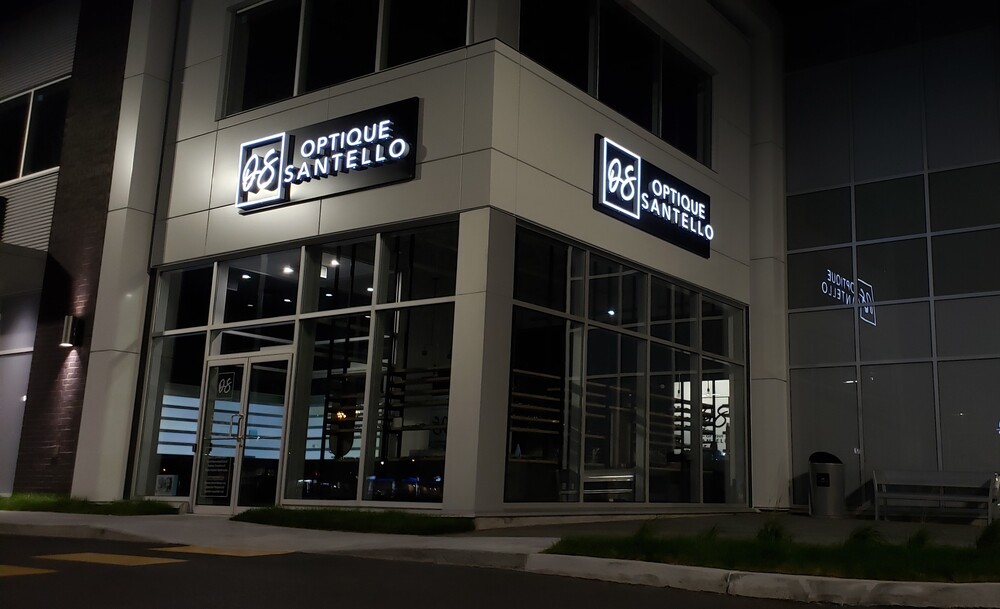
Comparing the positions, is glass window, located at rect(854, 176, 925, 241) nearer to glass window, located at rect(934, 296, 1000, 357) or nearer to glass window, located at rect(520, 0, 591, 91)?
glass window, located at rect(934, 296, 1000, 357)

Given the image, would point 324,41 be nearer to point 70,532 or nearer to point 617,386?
point 617,386

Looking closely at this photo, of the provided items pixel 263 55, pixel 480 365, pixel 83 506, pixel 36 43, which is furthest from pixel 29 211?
pixel 480 365

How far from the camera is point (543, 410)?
12.2 metres

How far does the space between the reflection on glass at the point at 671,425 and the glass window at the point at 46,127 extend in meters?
11.9

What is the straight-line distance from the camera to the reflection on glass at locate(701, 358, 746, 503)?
16062 millimetres

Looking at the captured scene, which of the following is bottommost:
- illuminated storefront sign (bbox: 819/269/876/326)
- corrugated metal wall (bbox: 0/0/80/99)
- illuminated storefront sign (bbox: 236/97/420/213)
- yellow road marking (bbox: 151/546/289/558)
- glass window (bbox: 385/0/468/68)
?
yellow road marking (bbox: 151/546/289/558)

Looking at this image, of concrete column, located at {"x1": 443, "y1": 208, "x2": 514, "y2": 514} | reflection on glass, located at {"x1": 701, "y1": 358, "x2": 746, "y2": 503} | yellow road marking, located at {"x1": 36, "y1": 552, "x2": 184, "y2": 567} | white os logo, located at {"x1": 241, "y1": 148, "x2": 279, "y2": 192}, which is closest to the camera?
yellow road marking, located at {"x1": 36, "y1": 552, "x2": 184, "y2": 567}

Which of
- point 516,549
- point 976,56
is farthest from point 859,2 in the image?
point 516,549

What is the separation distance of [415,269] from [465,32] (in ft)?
10.8

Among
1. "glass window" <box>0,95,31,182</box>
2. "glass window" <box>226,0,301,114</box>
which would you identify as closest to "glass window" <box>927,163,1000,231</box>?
"glass window" <box>226,0,301,114</box>

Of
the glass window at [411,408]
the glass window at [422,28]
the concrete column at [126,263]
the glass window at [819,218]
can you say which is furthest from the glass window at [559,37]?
the concrete column at [126,263]

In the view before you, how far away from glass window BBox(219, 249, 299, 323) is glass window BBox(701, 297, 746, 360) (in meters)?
7.27

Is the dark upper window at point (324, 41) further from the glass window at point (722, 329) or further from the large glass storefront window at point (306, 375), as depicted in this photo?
the glass window at point (722, 329)

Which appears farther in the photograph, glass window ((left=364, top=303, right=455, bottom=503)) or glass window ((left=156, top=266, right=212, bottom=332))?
glass window ((left=156, top=266, right=212, bottom=332))
